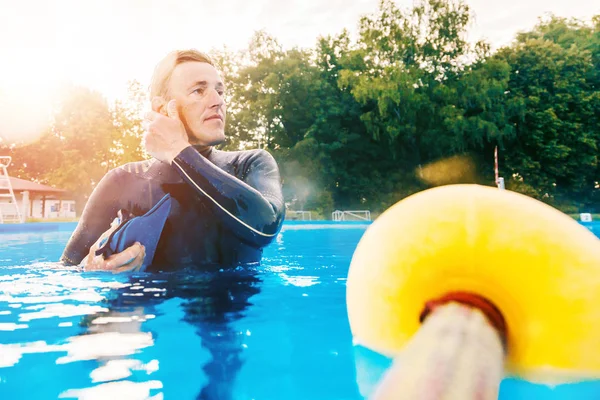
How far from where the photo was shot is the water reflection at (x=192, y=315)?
1480mm

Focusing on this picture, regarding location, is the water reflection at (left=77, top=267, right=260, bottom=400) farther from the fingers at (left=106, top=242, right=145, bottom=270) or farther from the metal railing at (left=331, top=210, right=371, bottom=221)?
the metal railing at (left=331, top=210, right=371, bottom=221)

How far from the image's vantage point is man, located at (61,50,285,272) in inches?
108

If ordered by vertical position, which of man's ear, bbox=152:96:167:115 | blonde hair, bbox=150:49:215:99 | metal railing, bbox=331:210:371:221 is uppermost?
blonde hair, bbox=150:49:215:99

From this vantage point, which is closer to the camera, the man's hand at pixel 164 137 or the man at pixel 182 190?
the man's hand at pixel 164 137

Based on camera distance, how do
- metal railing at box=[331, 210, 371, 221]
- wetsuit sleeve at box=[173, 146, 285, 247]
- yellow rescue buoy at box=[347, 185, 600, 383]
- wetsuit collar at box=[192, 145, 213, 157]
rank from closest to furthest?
1. yellow rescue buoy at box=[347, 185, 600, 383]
2. wetsuit sleeve at box=[173, 146, 285, 247]
3. wetsuit collar at box=[192, 145, 213, 157]
4. metal railing at box=[331, 210, 371, 221]

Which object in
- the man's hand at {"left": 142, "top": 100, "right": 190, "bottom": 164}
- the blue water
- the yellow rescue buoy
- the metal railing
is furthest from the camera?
the metal railing

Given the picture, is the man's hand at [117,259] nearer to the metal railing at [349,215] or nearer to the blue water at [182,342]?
the blue water at [182,342]

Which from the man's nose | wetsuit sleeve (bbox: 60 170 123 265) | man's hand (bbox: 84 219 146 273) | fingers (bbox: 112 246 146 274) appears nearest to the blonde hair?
the man's nose

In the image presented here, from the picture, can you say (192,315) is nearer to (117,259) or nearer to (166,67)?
(117,259)

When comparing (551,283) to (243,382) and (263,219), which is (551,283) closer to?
(243,382)

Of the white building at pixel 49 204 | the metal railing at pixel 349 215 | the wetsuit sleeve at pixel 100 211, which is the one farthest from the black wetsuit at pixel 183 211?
the white building at pixel 49 204

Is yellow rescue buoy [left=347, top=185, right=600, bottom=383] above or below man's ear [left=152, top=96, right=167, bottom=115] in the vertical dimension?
below

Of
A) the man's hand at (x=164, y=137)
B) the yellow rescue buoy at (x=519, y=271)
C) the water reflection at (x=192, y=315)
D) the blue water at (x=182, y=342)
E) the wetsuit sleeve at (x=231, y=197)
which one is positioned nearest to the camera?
the yellow rescue buoy at (x=519, y=271)

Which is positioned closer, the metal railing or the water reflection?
the water reflection
